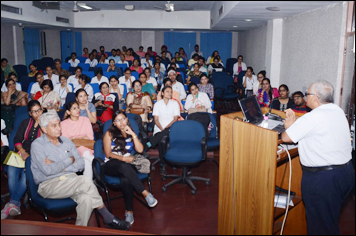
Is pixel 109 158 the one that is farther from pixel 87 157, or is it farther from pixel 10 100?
pixel 10 100

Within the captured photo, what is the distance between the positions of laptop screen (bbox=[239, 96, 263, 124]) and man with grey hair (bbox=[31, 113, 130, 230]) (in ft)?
5.49

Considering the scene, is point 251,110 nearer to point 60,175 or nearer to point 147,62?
point 60,175

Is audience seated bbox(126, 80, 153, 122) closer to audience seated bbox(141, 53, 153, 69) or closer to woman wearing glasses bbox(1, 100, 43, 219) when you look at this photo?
woman wearing glasses bbox(1, 100, 43, 219)

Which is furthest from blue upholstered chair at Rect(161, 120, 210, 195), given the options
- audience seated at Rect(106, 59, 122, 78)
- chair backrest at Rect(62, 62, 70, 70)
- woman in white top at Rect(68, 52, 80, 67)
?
woman in white top at Rect(68, 52, 80, 67)

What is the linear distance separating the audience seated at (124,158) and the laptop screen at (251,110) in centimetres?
150

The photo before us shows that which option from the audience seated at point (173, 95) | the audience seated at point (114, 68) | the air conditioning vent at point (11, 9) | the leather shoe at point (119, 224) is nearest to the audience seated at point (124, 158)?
the leather shoe at point (119, 224)

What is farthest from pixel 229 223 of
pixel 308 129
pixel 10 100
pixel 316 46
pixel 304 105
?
pixel 10 100

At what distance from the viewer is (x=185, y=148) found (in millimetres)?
4445

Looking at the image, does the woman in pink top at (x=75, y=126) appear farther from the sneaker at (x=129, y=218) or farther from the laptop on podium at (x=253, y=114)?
the laptop on podium at (x=253, y=114)

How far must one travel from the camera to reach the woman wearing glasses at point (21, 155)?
3.69m

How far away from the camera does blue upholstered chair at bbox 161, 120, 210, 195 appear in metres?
4.21

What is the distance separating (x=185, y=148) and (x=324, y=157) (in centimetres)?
215

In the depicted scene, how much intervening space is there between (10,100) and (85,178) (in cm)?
353

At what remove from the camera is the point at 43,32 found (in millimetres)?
16016
